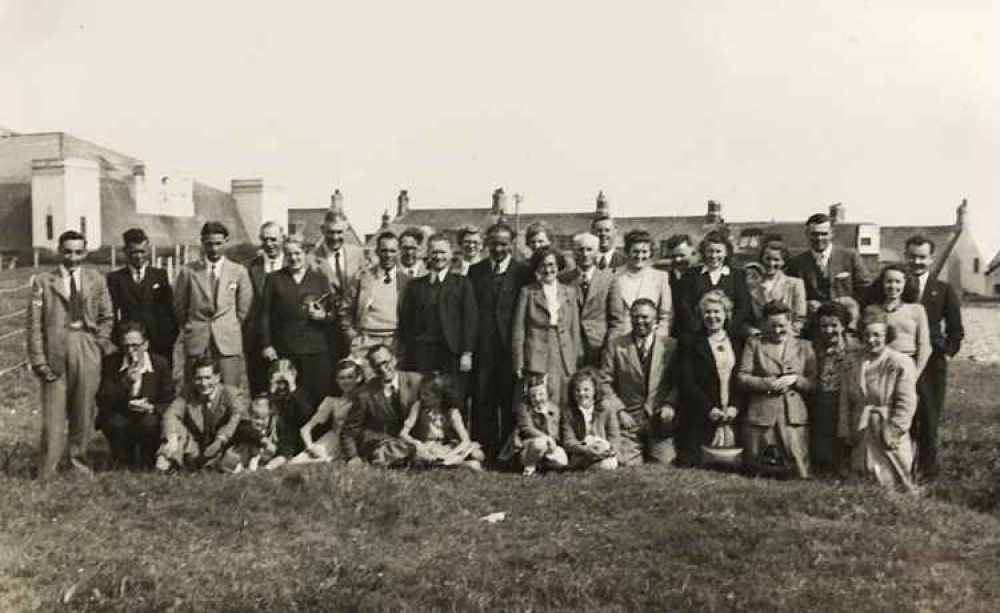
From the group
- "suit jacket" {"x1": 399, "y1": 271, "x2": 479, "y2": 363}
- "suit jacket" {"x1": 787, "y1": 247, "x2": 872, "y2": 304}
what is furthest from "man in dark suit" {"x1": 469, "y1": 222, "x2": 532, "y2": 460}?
"suit jacket" {"x1": 787, "y1": 247, "x2": 872, "y2": 304}

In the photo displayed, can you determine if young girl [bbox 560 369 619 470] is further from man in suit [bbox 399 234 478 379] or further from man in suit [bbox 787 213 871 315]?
man in suit [bbox 787 213 871 315]

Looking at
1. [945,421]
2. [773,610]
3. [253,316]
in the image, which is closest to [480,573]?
[773,610]

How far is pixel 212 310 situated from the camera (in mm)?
8922

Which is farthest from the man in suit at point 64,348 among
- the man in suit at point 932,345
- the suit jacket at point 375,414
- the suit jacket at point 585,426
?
the man in suit at point 932,345

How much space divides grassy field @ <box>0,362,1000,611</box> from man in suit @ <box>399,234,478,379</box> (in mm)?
1188

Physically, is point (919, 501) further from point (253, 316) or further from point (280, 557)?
point (253, 316)

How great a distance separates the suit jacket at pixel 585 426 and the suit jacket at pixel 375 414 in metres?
1.33

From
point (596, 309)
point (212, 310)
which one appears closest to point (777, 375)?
point (596, 309)

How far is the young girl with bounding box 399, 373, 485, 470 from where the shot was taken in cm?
851

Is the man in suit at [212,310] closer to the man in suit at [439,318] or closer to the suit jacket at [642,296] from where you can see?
the man in suit at [439,318]

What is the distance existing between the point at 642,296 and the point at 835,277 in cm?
185

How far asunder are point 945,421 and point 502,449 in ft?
19.4

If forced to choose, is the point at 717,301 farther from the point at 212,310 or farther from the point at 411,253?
the point at 212,310

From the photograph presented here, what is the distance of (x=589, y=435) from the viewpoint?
8.62m
